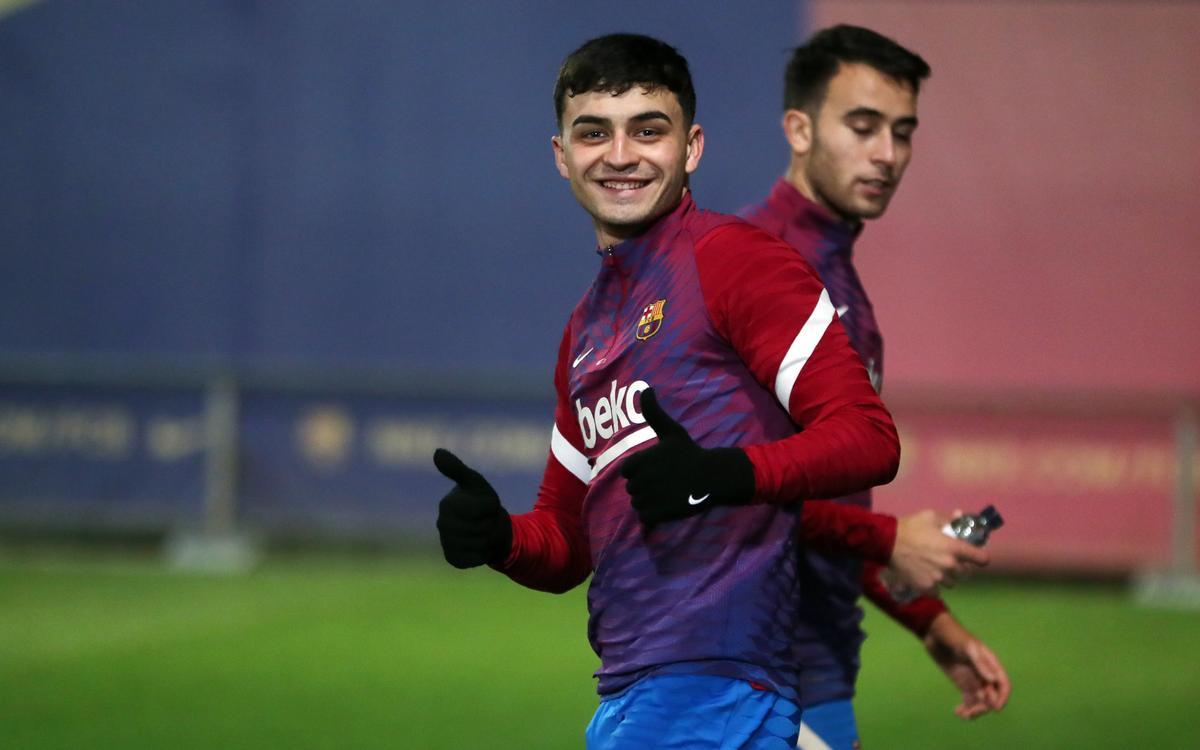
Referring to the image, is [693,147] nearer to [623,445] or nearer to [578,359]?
[578,359]

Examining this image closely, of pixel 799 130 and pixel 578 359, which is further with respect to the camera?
pixel 799 130

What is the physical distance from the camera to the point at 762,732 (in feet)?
9.45

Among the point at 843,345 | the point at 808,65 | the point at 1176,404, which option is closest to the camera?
the point at 843,345

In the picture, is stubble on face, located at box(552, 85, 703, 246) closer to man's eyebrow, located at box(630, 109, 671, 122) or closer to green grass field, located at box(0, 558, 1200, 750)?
man's eyebrow, located at box(630, 109, 671, 122)

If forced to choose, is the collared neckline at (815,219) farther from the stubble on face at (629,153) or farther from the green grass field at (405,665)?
the green grass field at (405,665)

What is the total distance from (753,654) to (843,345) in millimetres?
554

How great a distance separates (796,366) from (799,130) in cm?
162

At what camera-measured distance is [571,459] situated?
3322mm

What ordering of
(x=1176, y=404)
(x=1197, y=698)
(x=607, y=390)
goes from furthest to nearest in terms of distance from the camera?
(x=1176, y=404)
(x=1197, y=698)
(x=607, y=390)

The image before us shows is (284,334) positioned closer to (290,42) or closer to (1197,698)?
(290,42)

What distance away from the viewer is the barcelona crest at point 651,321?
2979 millimetres

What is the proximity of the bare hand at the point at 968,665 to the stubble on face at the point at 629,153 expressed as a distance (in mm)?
1445

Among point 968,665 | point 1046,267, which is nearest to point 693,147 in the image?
point 968,665

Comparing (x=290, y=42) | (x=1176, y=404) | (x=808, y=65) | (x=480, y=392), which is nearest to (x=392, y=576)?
(x=480, y=392)
